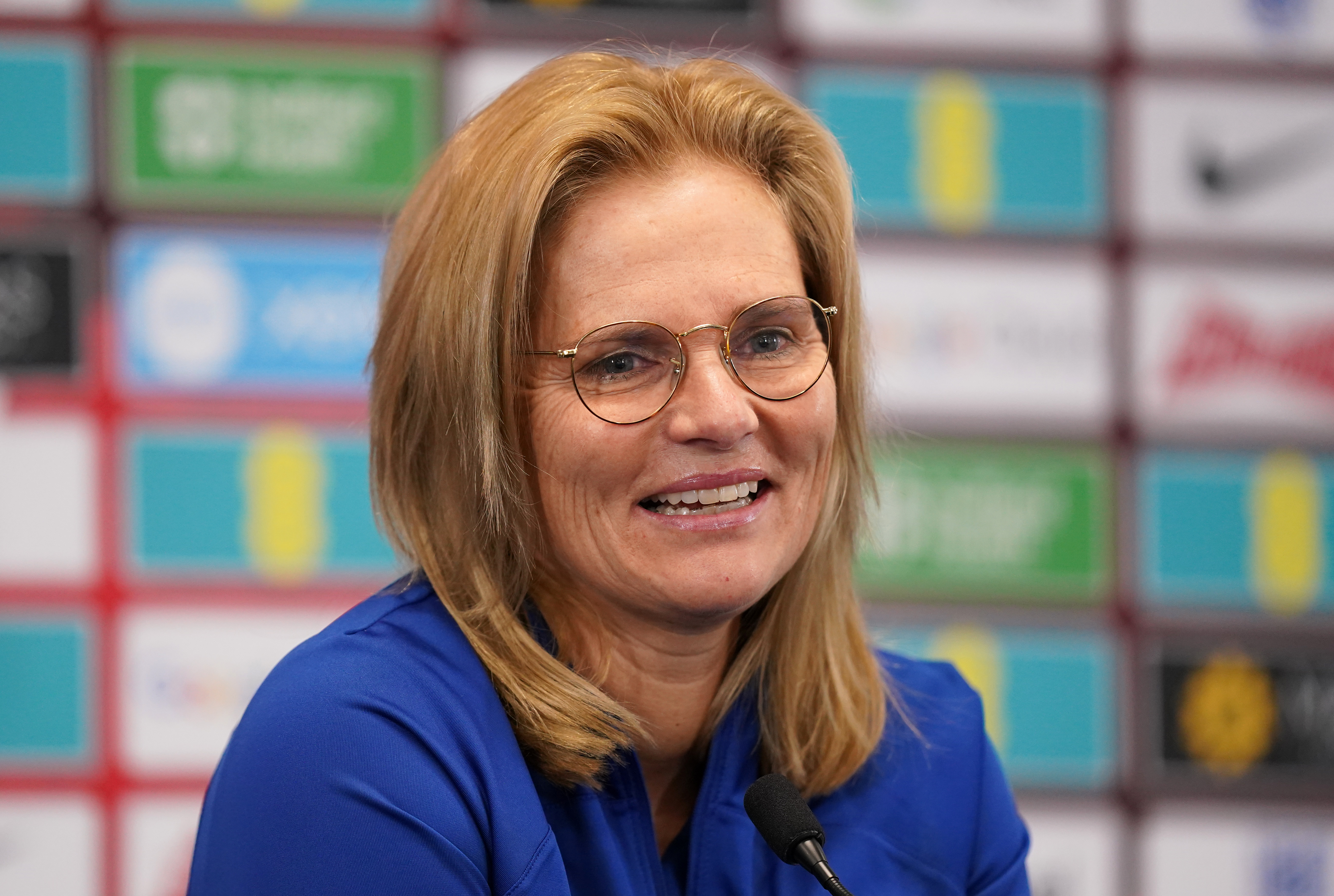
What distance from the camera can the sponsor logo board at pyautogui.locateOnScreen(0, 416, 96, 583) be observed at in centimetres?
225

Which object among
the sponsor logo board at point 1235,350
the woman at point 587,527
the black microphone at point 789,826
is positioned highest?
the sponsor logo board at point 1235,350

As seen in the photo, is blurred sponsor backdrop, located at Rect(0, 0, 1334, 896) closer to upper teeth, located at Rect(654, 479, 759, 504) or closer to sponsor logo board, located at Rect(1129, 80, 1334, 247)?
sponsor logo board, located at Rect(1129, 80, 1334, 247)

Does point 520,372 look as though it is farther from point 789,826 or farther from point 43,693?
point 43,693

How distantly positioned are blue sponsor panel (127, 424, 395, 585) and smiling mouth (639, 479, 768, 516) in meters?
1.34

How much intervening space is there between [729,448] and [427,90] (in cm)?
154

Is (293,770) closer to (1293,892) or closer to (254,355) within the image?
(254,355)

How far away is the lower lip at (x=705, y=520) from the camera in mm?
1098

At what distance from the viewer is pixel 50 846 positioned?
7.39 feet

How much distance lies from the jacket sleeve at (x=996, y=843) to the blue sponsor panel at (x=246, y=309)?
1.46m

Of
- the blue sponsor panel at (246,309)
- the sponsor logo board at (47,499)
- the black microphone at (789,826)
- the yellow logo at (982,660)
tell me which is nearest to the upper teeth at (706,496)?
the black microphone at (789,826)

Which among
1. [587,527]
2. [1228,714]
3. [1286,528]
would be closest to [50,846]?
[587,527]

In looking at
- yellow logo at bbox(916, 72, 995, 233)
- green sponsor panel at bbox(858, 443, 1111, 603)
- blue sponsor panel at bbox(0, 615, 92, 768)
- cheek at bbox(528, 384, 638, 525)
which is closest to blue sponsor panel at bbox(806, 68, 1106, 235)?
→ yellow logo at bbox(916, 72, 995, 233)

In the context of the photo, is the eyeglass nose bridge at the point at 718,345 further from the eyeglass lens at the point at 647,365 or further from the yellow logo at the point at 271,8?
the yellow logo at the point at 271,8

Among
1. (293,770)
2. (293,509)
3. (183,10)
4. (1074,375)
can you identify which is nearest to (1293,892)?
(1074,375)
